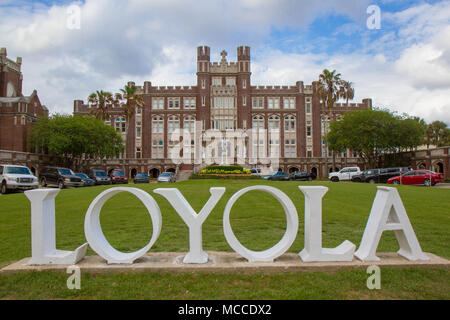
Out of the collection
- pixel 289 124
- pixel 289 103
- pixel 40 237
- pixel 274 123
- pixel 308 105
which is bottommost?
pixel 40 237

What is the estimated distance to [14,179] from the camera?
1848cm

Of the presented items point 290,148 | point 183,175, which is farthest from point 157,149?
point 290,148

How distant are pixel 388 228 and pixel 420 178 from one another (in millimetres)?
24202

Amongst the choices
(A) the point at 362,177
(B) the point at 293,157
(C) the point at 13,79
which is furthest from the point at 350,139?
(C) the point at 13,79

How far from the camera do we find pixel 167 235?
22.3 feet

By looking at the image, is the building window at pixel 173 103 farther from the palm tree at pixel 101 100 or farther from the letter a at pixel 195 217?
the letter a at pixel 195 217

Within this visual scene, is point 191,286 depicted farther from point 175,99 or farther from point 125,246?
point 175,99

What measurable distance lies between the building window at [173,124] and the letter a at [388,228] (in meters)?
51.7

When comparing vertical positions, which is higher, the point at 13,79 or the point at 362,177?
the point at 13,79

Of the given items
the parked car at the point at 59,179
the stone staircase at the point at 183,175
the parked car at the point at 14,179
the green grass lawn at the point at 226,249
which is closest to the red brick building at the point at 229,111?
the stone staircase at the point at 183,175

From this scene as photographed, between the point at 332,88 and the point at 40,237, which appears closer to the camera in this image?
the point at 40,237

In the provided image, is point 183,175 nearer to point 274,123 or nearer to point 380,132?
point 274,123

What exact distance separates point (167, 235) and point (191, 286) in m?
3.21
